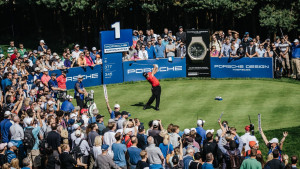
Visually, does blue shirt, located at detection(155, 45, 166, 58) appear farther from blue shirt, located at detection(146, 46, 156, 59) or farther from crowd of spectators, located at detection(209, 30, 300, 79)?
crowd of spectators, located at detection(209, 30, 300, 79)

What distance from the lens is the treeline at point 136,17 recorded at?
37.5 m

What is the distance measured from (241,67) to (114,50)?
7.96 meters

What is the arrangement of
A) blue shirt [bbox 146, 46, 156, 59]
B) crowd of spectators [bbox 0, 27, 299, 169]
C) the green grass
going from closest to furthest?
1. crowd of spectators [bbox 0, 27, 299, 169]
2. the green grass
3. blue shirt [bbox 146, 46, 156, 59]

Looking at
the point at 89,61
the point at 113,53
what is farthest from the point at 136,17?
the point at 89,61

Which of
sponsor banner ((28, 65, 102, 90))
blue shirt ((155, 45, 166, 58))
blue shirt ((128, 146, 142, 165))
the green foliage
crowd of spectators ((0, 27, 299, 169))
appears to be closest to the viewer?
crowd of spectators ((0, 27, 299, 169))

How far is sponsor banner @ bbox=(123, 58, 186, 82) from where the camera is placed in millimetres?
32812

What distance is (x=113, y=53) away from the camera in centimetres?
3219

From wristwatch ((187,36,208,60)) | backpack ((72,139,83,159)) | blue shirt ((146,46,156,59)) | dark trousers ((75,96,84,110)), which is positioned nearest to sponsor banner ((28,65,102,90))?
blue shirt ((146,46,156,59))

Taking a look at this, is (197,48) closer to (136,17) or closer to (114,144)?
(136,17)

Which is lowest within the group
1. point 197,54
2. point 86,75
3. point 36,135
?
point 36,135

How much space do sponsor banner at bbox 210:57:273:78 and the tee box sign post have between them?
5688 mm

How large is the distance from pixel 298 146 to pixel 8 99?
39.2 ft

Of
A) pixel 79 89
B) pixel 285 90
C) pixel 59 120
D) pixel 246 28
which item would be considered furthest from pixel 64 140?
pixel 246 28

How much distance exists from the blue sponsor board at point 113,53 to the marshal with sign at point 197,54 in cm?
386
